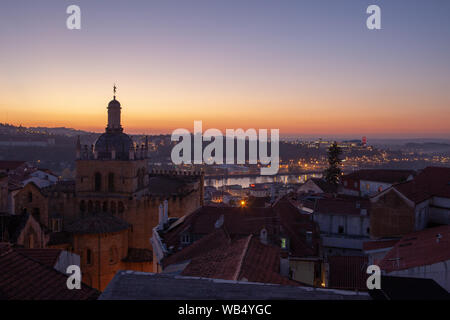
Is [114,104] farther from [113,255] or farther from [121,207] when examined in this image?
[113,255]

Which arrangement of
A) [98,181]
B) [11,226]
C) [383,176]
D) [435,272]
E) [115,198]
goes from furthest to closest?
[383,176] → [98,181] → [115,198] → [11,226] → [435,272]

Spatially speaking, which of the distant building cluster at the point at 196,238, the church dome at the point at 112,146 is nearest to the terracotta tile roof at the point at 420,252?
the distant building cluster at the point at 196,238

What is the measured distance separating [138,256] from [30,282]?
2272cm

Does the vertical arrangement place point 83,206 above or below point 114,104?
below

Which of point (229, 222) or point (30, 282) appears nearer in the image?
point (30, 282)

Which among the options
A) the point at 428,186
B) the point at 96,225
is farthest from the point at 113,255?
the point at 428,186

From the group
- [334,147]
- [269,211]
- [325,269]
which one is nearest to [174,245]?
[269,211]

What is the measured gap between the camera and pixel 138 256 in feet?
109

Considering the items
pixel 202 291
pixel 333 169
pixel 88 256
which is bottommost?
pixel 88 256

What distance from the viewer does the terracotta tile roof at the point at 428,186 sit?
92.9 ft

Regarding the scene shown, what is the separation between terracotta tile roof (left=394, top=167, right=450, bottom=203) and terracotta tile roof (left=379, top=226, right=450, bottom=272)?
564 centimetres

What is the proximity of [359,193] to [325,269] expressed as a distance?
37006 millimetres
